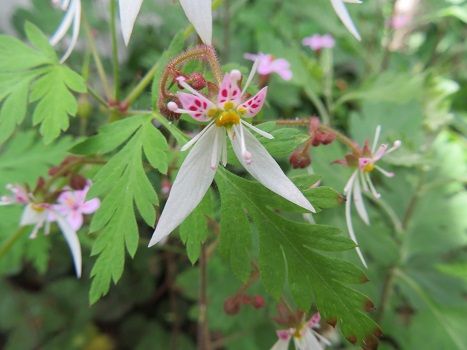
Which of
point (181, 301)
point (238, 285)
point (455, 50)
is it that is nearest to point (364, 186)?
point (238, 285)

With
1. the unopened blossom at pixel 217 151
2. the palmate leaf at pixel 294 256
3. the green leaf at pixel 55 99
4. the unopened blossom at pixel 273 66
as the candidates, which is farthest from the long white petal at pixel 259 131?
the unopened blossom at pixel 273 66

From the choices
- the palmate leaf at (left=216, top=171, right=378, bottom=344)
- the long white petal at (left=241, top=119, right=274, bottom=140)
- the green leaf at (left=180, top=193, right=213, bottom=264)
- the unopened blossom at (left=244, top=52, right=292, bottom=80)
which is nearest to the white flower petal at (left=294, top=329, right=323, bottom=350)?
the palmate leaf at (left=216, top=171, right=378, bottom=344)

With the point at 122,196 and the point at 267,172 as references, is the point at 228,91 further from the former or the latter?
the point at 122,196

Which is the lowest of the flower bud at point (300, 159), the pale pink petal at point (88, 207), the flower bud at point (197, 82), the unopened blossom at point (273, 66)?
the pale pink petal at point (88, 207)

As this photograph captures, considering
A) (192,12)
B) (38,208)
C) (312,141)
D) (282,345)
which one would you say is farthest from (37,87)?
(282,345)

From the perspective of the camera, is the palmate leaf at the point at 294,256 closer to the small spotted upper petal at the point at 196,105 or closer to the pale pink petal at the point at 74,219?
the small spotted upper petal at the point at 196,105

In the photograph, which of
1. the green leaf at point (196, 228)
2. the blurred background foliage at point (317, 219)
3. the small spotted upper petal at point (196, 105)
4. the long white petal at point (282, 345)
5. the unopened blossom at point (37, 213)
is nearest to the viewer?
the small spotted upper petal at point (196, 105)
